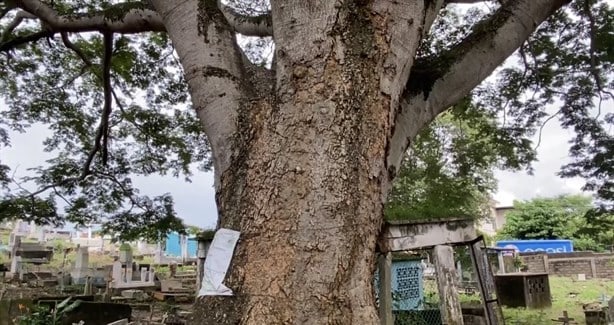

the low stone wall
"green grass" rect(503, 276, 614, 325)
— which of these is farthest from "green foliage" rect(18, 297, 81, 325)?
the low stone wall

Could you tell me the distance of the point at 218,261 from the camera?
1.64 meters

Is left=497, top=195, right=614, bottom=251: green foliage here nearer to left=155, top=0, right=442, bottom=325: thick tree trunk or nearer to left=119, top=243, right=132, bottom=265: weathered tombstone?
left=119, top=243, right=132, bottom=265: weathered tombstone

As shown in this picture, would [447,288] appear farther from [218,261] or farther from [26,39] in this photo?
[26,39]

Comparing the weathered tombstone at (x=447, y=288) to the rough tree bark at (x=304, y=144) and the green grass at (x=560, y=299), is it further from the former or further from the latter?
Answer: the green grass at (x=560, y=299)

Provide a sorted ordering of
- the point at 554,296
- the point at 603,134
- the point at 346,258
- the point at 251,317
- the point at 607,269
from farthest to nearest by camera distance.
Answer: the point at 607,269 < the point at 554,296 < the point at 603,134 < the point at 346,258 < the point at 251,317

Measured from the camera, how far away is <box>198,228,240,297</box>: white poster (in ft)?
5.26

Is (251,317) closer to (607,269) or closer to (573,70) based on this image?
(573,70)

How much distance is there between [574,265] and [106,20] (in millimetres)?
16453

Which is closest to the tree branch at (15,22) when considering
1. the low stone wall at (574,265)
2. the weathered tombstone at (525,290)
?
the weathered tombstone at (525,290)

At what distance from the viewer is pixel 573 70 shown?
7.06 m

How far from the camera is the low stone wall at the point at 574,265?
1524 cm

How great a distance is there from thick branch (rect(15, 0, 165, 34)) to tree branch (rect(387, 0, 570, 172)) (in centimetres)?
184

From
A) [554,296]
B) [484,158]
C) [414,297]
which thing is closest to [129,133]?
[414,297]

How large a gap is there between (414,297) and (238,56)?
19.3 feet
